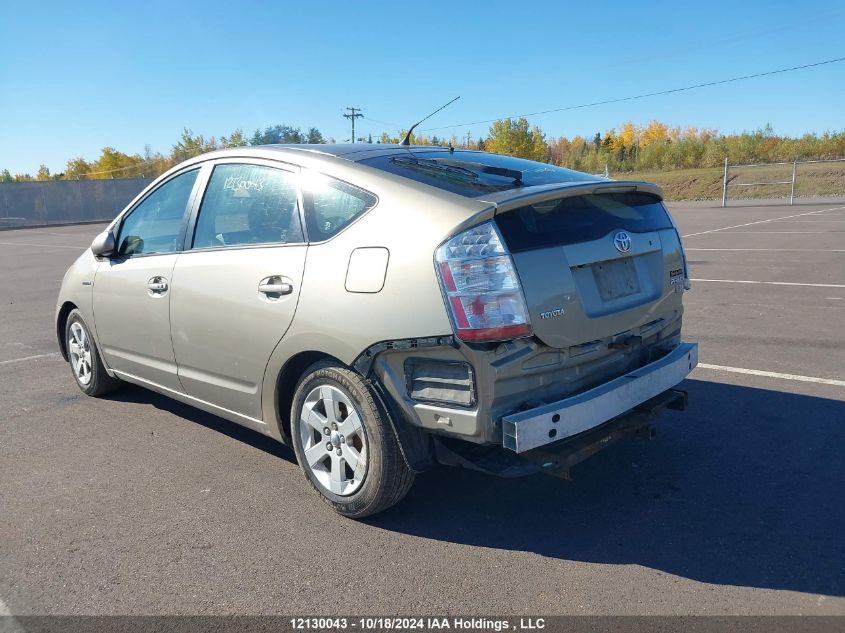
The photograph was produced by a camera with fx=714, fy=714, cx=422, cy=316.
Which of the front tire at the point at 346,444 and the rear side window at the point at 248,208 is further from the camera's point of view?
the rear side window at the point at 248,208

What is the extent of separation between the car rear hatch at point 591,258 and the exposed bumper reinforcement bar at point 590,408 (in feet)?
0.76

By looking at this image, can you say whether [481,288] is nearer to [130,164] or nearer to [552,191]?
[552,191]

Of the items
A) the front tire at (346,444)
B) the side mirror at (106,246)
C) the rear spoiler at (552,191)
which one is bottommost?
the front tire at (346,444)

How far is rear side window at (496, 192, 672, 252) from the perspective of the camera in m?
3.08

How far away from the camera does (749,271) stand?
11.0 m

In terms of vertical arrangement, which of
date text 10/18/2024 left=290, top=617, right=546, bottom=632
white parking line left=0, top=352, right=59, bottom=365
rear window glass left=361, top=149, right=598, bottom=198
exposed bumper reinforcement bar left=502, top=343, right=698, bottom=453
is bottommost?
date text 10/18/2024 left=290, top=617, right=546, bottom=632

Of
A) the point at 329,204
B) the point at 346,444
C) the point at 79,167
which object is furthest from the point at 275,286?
the point at 79,167

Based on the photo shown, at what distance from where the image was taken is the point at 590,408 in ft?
10.1

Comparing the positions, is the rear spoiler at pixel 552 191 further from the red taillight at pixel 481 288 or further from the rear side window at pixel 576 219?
the red taillight at pixel 481 288

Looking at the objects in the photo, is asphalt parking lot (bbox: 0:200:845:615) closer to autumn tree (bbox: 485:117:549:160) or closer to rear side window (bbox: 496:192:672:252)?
rear side window (bbox: 496:192:672:252)

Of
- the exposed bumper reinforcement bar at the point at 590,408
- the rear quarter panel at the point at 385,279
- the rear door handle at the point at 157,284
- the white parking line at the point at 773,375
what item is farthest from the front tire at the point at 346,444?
the white parking line at the point at 773,375

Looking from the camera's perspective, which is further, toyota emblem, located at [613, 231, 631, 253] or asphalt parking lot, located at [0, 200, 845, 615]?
toyota emblem, located at [613, 231, 631, 253]

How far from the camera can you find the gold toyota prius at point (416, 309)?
2.97m

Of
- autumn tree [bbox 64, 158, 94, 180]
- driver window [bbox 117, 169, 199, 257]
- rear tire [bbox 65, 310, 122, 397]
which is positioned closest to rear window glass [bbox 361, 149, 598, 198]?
driver window [bbox 117, 169, 199, 257]
